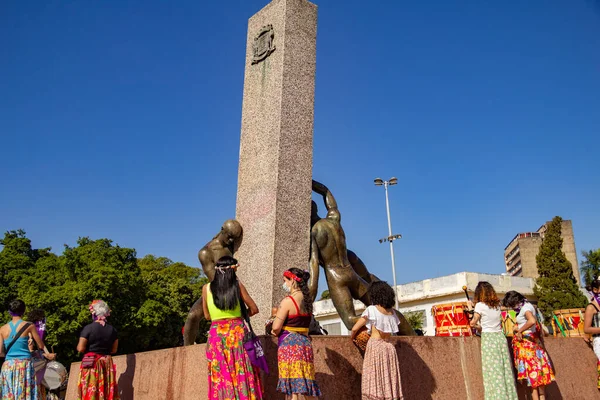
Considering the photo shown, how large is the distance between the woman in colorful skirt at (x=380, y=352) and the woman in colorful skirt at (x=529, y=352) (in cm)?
227

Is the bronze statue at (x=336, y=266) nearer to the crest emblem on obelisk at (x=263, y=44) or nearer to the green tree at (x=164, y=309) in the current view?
the crest emblem on obelisk at (x=263, y=44)

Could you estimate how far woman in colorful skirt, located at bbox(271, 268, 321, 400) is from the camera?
492 cm

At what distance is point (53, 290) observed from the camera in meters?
27.2

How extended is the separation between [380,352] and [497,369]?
6.74 feet

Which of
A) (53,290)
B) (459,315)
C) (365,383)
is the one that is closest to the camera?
(365,383)

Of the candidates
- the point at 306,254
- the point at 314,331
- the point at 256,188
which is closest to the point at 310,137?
the point at 256,188

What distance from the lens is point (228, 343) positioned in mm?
4938

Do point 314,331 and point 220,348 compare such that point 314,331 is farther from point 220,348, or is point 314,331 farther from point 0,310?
point 0,310

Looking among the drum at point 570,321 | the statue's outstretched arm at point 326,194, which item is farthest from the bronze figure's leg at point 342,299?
the drum at point 570,321

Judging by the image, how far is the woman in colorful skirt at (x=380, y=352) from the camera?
5402 millimetres

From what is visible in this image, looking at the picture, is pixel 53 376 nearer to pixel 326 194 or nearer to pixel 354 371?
pixel 326 194

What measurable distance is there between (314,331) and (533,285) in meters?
32.2

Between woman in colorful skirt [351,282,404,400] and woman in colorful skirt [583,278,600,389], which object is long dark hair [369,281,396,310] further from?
woman in colorful skirt [583,278,600,389]

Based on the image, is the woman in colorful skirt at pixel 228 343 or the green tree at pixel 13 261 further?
the green tree at pixel 13 261
